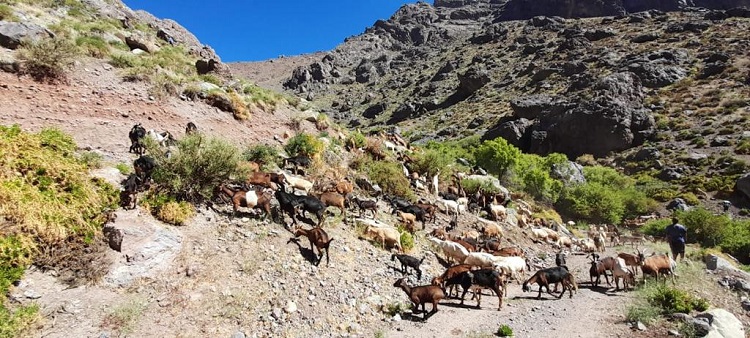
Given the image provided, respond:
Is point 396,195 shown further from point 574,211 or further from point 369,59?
point 369,59

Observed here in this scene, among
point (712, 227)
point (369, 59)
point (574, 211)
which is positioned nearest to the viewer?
point (712, 227)

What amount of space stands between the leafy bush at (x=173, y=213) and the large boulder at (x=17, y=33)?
10.1 meters

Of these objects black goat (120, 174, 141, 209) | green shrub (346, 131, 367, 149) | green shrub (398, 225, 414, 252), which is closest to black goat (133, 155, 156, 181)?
black goat (120, 174, 141, 209)

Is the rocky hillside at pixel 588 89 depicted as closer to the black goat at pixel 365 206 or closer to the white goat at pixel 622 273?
the white goat at pixel 622 273

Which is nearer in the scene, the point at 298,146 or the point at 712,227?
the point at 298,146

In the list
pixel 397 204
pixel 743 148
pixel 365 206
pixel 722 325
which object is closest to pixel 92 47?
pixel 365 206

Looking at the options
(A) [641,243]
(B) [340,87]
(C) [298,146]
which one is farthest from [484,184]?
(B) [340,87]

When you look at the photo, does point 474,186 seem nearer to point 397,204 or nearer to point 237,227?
point 397,204

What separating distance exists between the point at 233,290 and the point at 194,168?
3.83 m

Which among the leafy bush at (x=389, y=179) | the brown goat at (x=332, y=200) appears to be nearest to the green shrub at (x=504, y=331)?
the brown goat at (x=332, y=200)

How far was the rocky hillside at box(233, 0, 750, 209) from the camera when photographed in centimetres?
5616

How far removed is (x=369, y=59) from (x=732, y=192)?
11284 cm

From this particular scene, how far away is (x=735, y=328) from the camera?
8.75 m

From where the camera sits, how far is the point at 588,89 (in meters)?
69.7
